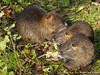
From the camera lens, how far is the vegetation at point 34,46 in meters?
5.63

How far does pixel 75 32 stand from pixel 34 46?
795mm

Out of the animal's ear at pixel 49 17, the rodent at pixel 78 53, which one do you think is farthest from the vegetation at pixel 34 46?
the animal's ear at pixel 49 17

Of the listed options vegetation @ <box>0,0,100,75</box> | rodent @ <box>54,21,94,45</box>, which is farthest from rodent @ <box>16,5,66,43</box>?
rodent @ <box>54,21,94,45</box>

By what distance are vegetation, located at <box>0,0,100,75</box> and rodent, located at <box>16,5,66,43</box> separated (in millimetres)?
172

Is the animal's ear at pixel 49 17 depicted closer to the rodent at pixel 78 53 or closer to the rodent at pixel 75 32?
the rodent at pixel 75 32

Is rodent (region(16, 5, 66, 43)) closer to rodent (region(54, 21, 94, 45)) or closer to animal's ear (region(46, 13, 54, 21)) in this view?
animal's ear (region(46, 13, 54, 21))

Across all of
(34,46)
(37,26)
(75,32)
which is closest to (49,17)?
(37,26)

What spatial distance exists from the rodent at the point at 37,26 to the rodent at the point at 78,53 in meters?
1.17

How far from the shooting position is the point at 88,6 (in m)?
8.13

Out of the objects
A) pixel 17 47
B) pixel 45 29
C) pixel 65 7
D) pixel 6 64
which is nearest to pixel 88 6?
pixel 65 7

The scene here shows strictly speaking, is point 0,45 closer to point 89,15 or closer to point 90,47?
point 90,47

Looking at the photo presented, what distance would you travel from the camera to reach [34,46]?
260 inches

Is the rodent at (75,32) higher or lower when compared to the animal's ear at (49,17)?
lower

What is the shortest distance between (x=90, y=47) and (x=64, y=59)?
0.41 metres
